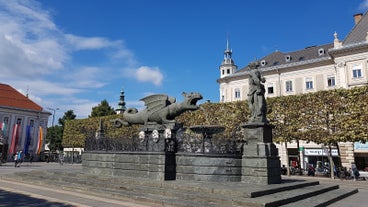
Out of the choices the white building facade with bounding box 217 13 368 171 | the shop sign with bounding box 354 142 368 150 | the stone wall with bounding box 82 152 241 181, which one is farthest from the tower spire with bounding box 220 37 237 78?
the stone wall with bounding box 82 152 241 181

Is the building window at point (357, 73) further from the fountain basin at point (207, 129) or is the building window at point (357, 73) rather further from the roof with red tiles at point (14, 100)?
the roof with red tiles at point (14, 100)

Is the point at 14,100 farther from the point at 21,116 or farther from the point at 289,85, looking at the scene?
the point at 289,85

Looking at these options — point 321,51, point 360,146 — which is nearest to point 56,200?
point 360,146

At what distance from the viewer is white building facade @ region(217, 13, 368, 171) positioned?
1389 inches

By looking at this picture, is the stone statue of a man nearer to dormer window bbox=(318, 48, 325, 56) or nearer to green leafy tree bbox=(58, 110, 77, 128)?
dormer window bbox=(318, 48, 325, 56)

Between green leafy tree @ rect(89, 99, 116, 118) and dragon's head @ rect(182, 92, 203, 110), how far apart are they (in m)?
47.8

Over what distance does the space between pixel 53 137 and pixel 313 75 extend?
2259 inches

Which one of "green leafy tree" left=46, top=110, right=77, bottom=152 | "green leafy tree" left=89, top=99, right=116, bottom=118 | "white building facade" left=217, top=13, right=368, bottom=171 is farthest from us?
"green leafy tree" left=46, top=110, right=77, bottom=152

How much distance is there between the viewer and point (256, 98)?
41.4 ft

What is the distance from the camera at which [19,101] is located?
5559 cm

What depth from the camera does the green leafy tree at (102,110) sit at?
5894 centimetres

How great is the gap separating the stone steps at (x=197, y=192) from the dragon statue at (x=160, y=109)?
12.5 feet

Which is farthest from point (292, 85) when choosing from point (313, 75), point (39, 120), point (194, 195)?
point (39, 120)

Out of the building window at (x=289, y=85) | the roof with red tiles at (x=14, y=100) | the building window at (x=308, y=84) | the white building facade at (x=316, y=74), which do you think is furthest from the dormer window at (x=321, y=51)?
the roof with red tiles at (x=14, y=100)
